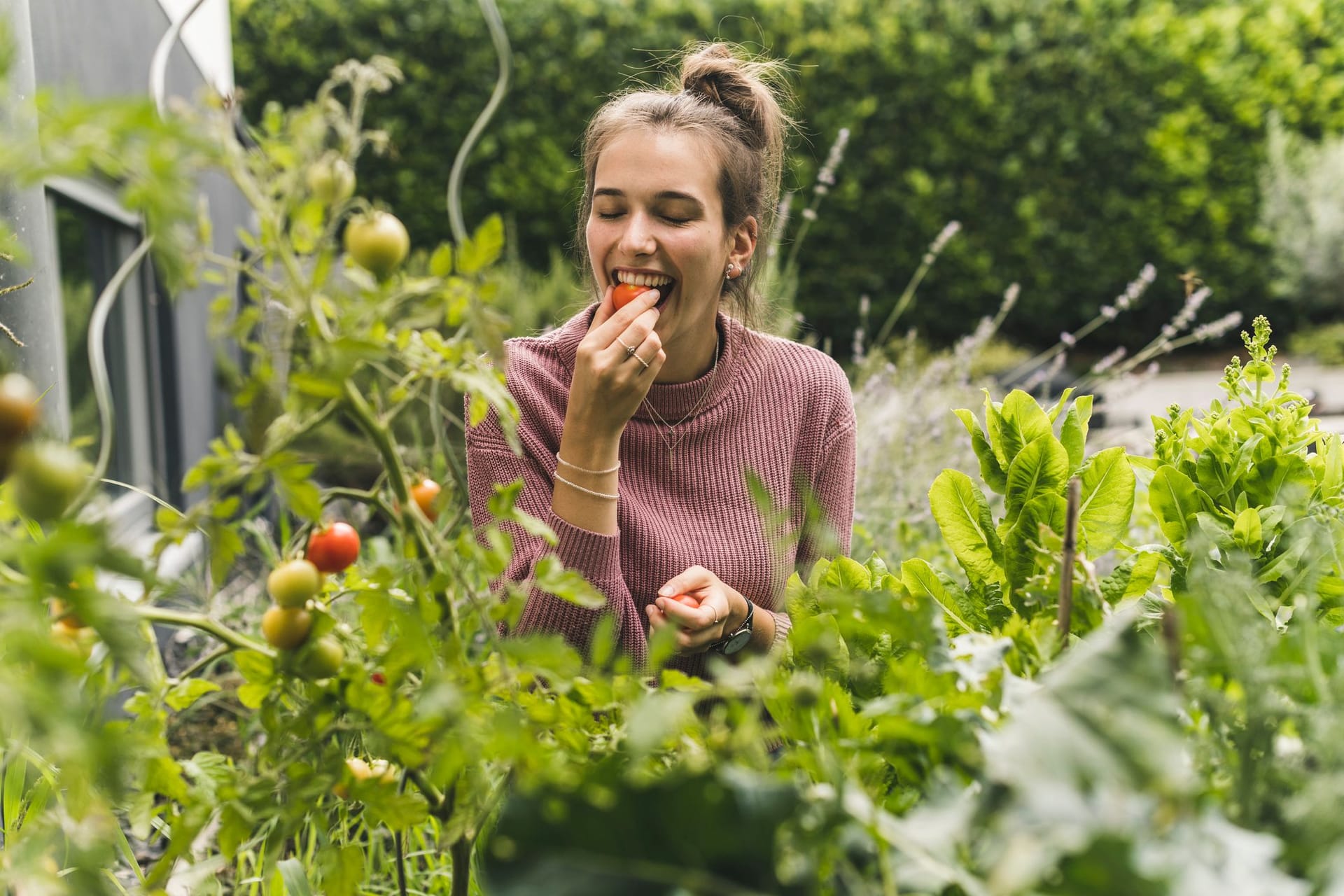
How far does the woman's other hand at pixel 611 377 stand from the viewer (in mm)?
1589

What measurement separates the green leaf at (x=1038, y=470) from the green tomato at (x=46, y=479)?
0.65 metres

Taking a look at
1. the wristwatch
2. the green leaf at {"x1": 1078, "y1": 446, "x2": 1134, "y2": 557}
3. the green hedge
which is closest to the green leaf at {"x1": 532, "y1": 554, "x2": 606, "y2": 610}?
the green leaf at {"x1": 1078, "y1": 446, "x2": 1134, "y2": 557}

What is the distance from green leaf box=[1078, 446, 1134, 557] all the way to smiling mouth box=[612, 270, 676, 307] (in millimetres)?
1106

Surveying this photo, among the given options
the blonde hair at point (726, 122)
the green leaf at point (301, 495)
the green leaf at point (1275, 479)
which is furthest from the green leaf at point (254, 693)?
the blonde hair at point (726, 122)

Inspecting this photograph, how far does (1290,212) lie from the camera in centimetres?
888

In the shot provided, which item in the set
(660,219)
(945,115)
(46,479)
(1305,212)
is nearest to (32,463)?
(46,479)

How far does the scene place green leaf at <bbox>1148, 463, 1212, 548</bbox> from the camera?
2.88 feet

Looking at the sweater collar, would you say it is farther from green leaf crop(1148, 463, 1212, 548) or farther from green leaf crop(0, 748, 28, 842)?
green leaf crop(1148, 463, 1212, 548)

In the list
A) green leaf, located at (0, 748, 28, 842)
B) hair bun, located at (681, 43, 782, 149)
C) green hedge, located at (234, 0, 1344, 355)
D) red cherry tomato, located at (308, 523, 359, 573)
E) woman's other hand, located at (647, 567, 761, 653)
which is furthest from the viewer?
green hedge, located at (234, 0, 1344, 355)

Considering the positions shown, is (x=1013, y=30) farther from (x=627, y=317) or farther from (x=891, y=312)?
(x=627, y=317)

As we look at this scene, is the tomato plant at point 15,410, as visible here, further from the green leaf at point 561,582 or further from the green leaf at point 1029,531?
the green leaf at point 1029,531

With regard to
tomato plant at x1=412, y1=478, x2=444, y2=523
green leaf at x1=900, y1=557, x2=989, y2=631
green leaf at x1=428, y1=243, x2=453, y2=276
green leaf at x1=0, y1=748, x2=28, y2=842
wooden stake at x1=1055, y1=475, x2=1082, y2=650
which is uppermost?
green leaf at x1=428, y1=243, x2=453, y2=276

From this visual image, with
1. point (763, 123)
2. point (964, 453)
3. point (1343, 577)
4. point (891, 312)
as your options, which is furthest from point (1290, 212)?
point (1343, 577)

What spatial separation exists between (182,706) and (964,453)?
296 cm
